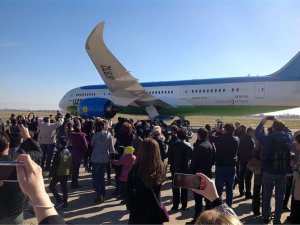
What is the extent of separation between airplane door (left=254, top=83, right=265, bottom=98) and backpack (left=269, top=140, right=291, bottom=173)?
668 inches

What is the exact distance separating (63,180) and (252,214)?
3.87 m

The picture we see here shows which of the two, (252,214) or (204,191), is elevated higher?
(204,191)

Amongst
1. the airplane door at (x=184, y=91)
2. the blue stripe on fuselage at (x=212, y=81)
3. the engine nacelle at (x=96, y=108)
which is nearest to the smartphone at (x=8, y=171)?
the engine nacelle at (x=96, y=108)

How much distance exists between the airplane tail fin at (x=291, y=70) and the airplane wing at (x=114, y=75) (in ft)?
28.9

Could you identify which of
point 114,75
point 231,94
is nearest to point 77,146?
point 114,75

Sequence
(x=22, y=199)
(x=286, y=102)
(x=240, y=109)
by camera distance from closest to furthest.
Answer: (x=22, y=199) → (x=286, y=102) → (x=240, y=109)

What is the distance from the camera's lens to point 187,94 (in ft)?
82.7

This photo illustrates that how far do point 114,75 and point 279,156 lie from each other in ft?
59.2

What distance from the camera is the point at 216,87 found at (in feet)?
77.7

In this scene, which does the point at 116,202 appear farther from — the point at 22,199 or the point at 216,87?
the point at 216,87

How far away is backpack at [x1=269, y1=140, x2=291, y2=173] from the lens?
5.66 m

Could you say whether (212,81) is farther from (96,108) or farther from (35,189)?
(35,189)

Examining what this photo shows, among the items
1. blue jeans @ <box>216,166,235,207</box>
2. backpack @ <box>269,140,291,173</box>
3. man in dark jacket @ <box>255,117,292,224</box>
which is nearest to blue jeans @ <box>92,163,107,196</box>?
blue jeans @ <box>216,166,235,207</box>

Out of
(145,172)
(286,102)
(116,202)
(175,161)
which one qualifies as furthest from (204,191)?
(286,102)
